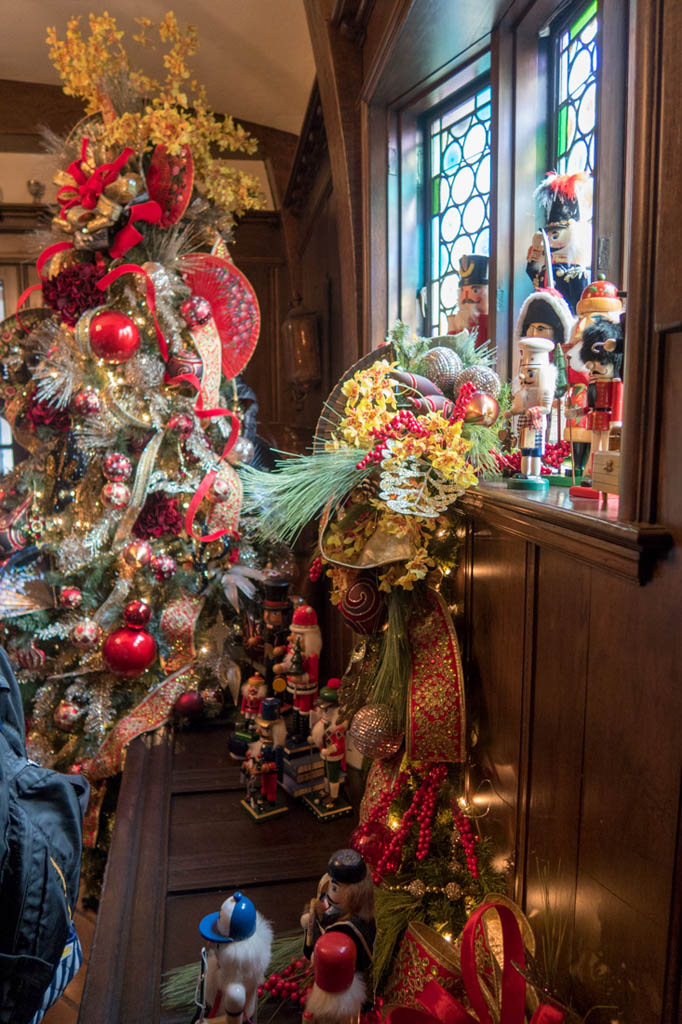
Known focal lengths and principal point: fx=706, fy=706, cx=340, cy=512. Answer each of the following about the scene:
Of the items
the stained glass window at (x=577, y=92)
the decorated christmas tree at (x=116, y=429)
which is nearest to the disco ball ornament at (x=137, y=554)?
the decorated christmas tree at (x=116, y=429)

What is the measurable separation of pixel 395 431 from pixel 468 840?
2.48 ft

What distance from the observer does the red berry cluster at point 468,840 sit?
4.14ft

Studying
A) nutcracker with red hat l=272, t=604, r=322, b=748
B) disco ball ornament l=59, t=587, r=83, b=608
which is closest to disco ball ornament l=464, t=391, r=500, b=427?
nutcracker with red hat l=272, t=604, r=322, b=748

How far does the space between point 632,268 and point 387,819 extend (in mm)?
1134

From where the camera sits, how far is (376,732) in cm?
138

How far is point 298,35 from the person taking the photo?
2.90 m

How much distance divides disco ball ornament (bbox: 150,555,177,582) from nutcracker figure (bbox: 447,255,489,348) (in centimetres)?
140

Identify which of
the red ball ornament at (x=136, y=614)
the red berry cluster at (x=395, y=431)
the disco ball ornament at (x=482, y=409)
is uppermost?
the disco ball ornament at (x=482, y=409)

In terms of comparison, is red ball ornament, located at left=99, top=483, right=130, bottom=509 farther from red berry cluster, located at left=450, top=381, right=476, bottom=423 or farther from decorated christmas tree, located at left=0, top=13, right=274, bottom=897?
red berry cluster, located at left=450, top=381, right=476, bottom=423

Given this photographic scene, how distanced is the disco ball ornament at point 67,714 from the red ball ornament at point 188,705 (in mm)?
346

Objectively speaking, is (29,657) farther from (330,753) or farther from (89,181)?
(89,181)

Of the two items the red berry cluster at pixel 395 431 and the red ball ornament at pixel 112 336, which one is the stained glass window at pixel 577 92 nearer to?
the red berry cluster at pixel 395 431

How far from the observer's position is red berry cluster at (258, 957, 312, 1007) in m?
1.31

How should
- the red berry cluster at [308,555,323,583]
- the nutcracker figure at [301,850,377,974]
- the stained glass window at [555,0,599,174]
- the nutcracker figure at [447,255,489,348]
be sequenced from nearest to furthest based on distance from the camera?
the nutcracker figure at [301,850,377,974] < the stained glass window at [555,0,599,174] < the red berry cluster at [308,555,323,583] < the nutcracker figure at [447,255,489,348]
